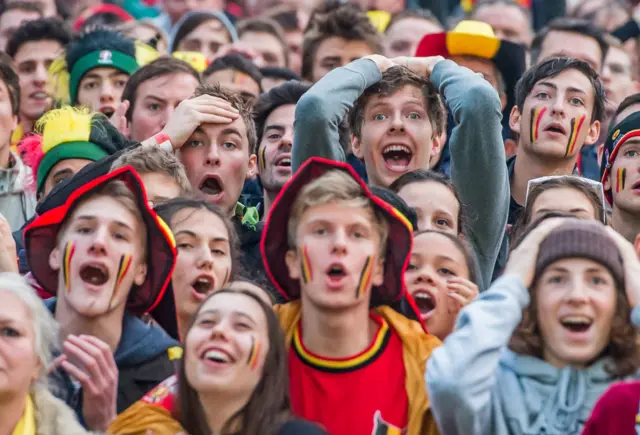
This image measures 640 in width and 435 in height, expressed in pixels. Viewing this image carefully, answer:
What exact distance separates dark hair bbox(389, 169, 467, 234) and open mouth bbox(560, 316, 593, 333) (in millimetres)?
1661

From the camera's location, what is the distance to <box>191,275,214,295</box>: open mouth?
23.4 feet

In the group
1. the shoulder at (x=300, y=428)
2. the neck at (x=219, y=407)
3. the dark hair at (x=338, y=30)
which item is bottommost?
the shoulder at (x=300, y=428)

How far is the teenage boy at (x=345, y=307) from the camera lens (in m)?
6.23

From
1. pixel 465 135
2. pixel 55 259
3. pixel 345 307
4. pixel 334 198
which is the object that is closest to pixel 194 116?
pixel 465 135

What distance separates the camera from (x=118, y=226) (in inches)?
268

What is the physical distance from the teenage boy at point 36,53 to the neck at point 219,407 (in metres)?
4.85

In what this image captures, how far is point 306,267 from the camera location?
21.0 ft

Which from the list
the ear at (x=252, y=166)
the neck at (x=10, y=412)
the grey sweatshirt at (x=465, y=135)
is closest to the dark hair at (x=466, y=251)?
the grey sweatshirt at (x=465, y=135)

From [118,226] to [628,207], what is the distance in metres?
2.76

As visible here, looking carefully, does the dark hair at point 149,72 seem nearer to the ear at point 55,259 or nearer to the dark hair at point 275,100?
the dark hair at point 275,100

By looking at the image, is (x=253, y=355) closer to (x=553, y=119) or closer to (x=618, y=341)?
(x=618, y=341)

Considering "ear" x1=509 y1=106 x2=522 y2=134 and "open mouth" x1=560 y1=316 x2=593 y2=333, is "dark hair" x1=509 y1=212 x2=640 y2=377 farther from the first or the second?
"ear" x1=509 y1=106 x2=522 y2=134

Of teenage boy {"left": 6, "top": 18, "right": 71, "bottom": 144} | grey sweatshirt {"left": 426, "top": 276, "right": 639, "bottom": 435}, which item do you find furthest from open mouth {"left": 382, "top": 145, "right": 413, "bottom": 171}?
teenage boy {"left": 6, "top": 18, "right": 71, "bottom": 144}

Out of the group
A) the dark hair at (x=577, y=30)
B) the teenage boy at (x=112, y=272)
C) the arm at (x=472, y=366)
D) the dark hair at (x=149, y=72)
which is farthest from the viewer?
the dark hair at (x=577, y=30)
